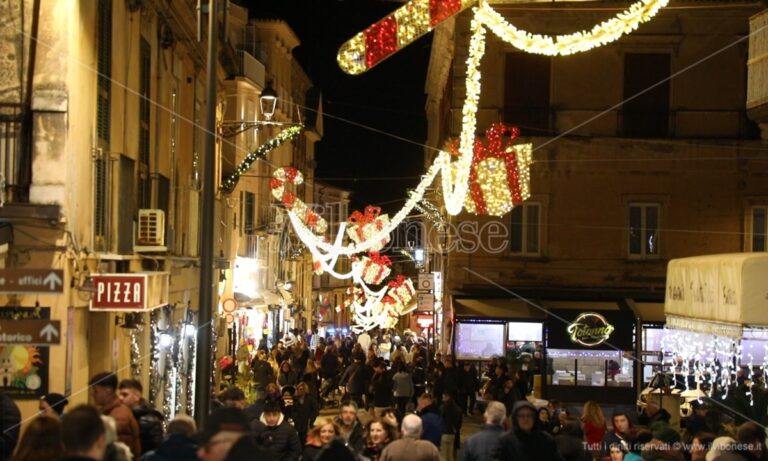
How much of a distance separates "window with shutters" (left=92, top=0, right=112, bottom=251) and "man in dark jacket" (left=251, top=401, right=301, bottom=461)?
4037 mm

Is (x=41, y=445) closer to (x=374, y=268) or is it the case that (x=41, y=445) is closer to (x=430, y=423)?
(x=430, y=423)

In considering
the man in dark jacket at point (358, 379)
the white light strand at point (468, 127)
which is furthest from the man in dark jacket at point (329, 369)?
the white light strand at point (468, 127)

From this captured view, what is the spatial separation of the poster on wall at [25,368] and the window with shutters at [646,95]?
22354 mm

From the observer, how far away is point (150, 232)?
60.2 ft

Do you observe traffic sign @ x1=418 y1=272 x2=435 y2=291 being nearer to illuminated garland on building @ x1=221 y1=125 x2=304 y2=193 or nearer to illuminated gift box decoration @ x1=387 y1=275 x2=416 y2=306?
illuminated garland on building @ x1=221 y1=125 x2=304 y2=193

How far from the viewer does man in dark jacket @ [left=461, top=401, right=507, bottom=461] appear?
11258 millimetres

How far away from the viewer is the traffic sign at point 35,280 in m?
11.5

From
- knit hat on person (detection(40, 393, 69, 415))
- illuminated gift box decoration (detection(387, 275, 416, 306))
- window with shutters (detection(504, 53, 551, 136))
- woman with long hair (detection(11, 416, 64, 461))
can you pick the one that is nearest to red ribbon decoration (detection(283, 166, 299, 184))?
window with shutters (detection(504, 53, 551, 136))

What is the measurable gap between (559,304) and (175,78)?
1399 cm

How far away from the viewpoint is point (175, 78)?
914 inches

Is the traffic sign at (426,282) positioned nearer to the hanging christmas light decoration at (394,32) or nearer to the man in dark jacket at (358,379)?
the man in dark jacket at (358,379)

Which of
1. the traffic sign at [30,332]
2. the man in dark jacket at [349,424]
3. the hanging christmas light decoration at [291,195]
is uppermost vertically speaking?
the hanging christmas light decoration at [291,195]

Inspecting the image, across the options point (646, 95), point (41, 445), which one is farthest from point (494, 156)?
point (41, 445)

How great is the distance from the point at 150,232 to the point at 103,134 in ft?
7.55
